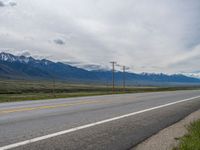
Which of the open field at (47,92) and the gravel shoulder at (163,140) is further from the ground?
the open field at (47,92)

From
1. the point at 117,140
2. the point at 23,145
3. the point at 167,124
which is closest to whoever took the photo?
the point at 23,145

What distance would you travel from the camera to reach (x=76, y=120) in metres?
9.80

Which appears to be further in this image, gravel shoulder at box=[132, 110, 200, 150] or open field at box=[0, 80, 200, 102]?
open field at box=[0, 80, 200, 102]

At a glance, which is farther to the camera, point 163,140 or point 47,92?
point 47,92

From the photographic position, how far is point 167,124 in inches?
A: 408

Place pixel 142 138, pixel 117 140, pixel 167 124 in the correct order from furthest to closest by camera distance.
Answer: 1. pixel 167 124
2. pixel 142 138
3. pixel 117 140

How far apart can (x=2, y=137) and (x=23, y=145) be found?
2.96 feet

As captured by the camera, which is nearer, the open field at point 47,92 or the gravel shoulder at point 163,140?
the gravel shoulder at point 163,140

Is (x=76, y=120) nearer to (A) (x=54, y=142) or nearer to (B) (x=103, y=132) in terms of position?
(B) (x=103, y=132)

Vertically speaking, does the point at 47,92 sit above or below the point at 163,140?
above

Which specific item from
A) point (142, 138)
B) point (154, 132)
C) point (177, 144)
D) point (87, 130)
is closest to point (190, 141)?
point (177, 144)

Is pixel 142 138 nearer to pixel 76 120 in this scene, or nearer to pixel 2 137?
pixel 76 120

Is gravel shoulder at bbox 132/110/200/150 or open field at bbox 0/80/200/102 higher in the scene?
open field at bbox 0/80/200/102

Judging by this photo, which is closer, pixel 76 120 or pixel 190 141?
pixel 190 141
